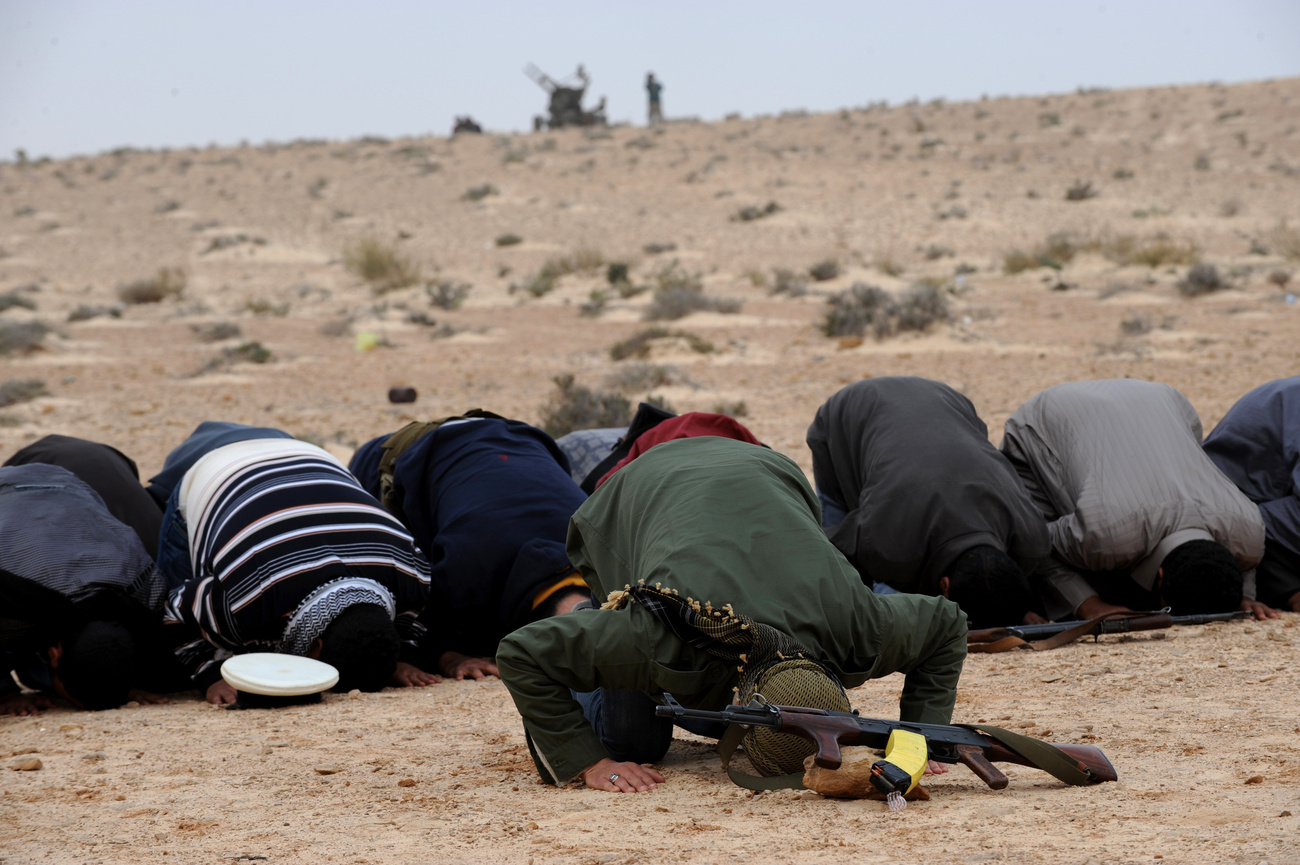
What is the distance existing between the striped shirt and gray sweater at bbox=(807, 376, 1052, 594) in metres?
1.59

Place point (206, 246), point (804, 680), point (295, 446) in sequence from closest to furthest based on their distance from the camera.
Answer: point (804, 680), point (295, 446), point (206, 246)

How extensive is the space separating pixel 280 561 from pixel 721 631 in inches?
76.4

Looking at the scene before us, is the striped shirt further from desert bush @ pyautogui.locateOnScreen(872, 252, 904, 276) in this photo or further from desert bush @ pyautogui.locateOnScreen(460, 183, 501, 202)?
desert bush @ pyautogui.locateOnScreen(460, 183, 501, 202)

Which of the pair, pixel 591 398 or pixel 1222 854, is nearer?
pixel 1222 854

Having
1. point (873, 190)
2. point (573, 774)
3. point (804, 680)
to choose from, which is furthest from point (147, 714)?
point (873, 190)

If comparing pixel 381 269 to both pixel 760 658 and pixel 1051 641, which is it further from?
pixel 760 658

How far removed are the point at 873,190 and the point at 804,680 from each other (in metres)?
26.0

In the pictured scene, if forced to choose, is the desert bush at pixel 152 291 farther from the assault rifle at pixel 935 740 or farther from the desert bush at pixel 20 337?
the assault rifle at pixel 935 740

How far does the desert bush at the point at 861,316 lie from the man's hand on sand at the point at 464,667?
861 cm

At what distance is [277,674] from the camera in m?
3.95

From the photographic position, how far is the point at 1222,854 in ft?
6.62

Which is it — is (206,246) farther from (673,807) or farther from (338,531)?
(673,807)

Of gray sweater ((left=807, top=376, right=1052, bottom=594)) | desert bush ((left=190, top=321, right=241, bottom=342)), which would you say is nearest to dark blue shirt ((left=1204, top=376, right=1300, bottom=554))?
gray sweater ((left=807, top=376, right=1052, bottom=594))

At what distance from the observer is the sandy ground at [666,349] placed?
8.26 ft
